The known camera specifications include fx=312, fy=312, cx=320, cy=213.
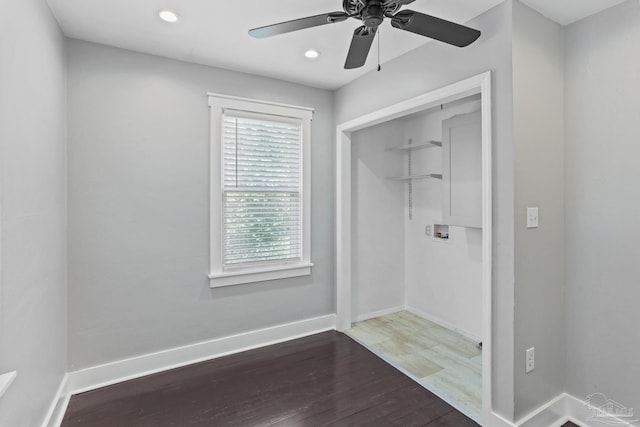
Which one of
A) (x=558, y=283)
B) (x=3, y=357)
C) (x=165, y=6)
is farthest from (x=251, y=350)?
(x=165, y=6)

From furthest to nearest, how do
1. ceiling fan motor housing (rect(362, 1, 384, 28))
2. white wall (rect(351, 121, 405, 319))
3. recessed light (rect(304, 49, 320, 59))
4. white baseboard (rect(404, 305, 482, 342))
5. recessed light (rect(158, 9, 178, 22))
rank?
white wall (rect(351, 121, 405, 319)) → white baseboard (rect(404, 305, 482, 342)) → recessed light (rect(304, 49, 320, 59)) → recessed light (rect(158, 9, 178, 22)) → ceiling fan motor housing (rect(362, 1, 384, 28))

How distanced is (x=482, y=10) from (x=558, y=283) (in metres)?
1.86

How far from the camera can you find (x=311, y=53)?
8.48 feet

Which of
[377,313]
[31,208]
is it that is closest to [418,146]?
[377,313]

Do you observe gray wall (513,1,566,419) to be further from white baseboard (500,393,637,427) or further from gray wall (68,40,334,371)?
gray wall (68,40,334,371)

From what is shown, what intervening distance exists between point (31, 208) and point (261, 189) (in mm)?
1712

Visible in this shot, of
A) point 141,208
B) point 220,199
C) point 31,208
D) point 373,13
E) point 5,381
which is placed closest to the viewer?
point 5,381

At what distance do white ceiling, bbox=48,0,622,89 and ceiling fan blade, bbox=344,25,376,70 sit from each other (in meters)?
0.40

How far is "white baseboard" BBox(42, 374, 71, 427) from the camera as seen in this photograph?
193cm

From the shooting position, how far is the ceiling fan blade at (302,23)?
1465 millimetres

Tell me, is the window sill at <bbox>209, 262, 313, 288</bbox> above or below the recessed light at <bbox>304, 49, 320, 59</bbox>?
below

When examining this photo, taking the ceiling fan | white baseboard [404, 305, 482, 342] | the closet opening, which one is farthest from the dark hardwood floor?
the ceiling fan

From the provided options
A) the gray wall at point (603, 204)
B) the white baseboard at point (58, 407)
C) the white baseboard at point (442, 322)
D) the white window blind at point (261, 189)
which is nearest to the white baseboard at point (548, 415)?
the gray wall at point (603, 204)

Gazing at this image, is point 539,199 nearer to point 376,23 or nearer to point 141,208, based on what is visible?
point 376,23
